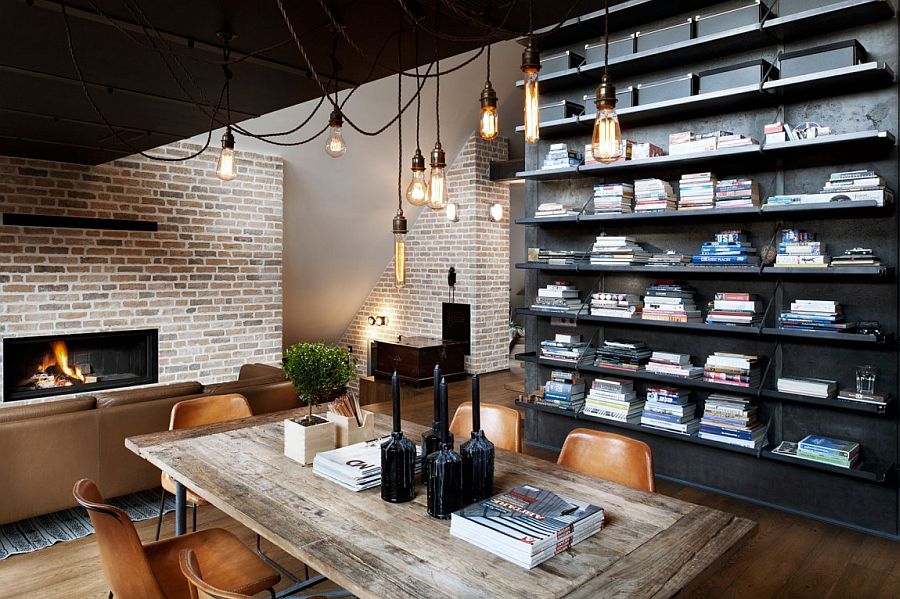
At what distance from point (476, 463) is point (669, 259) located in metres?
2.44

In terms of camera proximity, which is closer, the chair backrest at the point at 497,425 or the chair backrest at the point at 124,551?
the chair backrest at the point at 124,551

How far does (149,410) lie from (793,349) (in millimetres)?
3555

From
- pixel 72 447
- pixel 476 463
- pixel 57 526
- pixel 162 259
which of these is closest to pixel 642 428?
pixel 476 463

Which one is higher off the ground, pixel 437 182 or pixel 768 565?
pixel 437 182

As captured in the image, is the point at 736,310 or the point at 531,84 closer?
the point at 531,84

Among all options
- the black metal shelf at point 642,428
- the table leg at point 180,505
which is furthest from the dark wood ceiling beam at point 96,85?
the black metal shelf at point 642,428

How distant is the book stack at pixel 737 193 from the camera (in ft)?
11.0

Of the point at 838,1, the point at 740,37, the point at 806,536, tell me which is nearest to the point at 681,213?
the point at 740,37

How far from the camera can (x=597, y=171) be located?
4.09 metres

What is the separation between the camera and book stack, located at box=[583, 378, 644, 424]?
13.0 feet

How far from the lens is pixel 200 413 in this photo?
9.40 ft

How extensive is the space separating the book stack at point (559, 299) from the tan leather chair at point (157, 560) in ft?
8.86

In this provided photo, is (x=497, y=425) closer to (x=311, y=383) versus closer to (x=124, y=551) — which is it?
(x=311, y=383)

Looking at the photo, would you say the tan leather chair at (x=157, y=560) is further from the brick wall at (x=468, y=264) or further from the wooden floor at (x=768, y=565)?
the brick wall at (x=468, y=264)
